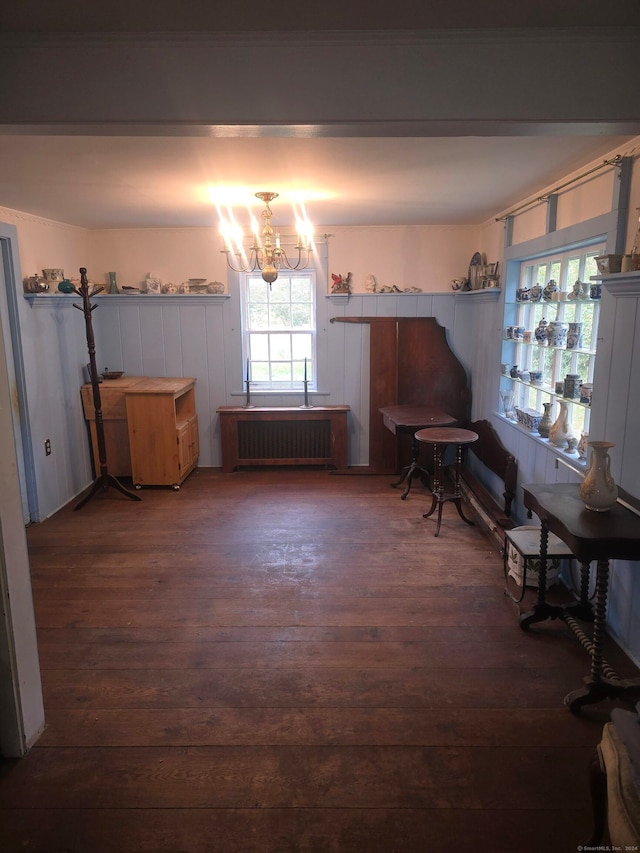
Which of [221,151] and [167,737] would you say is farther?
[221,151]

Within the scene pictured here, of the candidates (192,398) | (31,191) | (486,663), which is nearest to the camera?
(486,663)

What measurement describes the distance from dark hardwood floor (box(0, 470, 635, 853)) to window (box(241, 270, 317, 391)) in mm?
2342

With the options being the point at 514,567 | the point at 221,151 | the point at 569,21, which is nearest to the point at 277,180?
the point at 221,151

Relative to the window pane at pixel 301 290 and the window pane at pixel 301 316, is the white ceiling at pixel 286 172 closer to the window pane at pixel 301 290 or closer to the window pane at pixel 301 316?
the window pane at pixel 301 290

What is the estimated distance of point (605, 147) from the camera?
283 cm

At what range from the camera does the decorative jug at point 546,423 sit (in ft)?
12.4

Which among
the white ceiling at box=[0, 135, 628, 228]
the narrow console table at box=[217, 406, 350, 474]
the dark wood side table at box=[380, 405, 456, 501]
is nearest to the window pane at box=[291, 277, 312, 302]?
the white ceiling at box=[0, 135, 628, 228]

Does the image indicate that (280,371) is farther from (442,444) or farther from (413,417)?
(442,444)

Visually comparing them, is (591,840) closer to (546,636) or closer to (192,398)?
(546,636)

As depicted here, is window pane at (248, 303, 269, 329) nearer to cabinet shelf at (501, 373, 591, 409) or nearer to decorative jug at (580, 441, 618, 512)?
cabinet shelf at (501, 373, 591, 409)

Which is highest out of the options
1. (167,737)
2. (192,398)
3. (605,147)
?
(605,147)

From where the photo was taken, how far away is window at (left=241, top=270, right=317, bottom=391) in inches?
229

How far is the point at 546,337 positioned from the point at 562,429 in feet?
2.26

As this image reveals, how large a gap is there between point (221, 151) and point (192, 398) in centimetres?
338
